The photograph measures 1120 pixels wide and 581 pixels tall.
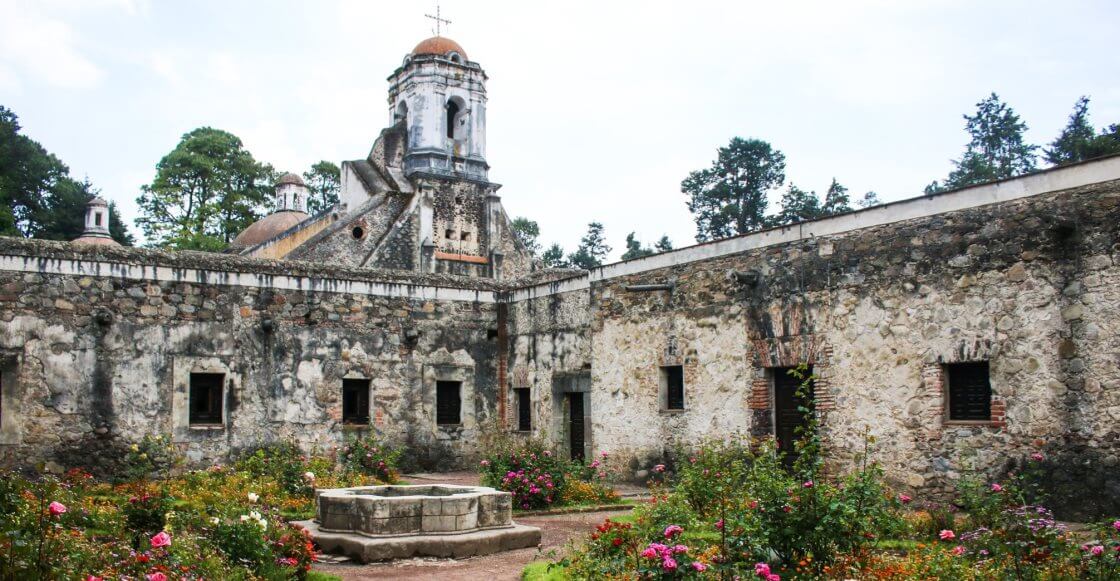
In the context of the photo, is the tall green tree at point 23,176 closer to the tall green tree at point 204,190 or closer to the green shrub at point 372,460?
the tall green tree at point 204,190

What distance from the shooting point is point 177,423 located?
49.7ft

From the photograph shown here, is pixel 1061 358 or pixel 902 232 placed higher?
pixel 902 232

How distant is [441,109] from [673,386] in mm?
18067

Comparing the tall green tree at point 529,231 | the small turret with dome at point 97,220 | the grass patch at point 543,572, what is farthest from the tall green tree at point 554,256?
the grass patch at point 543,572

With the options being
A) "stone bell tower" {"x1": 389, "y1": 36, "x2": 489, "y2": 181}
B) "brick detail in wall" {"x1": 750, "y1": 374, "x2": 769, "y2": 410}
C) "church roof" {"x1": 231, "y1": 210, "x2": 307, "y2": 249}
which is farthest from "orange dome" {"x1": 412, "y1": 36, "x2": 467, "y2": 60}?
"brick detail in wall" {"x1": 750, "y1": 374, "x2": 769, "y2": 410}

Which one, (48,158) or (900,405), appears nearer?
(900,405)

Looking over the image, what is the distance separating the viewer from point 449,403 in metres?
18.2

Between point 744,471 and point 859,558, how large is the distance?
372 cm

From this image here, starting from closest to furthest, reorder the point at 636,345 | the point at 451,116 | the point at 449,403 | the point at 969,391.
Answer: the point at 969,391
the point at 636,345
the point at 449,403
the point at 451,116

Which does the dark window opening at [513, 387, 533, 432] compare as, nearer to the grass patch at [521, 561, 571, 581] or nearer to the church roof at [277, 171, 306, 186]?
the grass patch at [521, 561, 571, 581]

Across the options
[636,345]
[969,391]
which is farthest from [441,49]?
[969,391]

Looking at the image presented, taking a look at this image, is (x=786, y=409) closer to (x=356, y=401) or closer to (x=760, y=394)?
(x=760, y=394)

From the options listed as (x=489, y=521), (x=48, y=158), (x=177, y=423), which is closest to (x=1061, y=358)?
(x=489, y=521)

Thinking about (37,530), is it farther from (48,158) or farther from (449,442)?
(48,158)
